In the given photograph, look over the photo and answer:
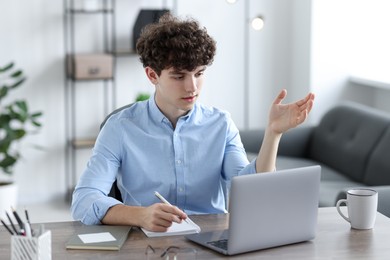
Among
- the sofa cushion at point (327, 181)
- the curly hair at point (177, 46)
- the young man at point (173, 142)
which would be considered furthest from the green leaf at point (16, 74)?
the curly hair at point (177, 46)

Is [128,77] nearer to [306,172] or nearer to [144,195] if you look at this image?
[144,195]

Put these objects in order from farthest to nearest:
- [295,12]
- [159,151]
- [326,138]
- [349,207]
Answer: [295,12]
[326,138]
[159,151]
[349,207]

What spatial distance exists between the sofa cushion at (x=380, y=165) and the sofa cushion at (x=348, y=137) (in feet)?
0.19

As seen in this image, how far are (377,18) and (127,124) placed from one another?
3.27m

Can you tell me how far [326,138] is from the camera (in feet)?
16.0

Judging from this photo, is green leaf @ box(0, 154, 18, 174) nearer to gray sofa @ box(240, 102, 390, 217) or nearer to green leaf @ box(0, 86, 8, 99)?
green leaf @ box(0, 86, 8, 99)

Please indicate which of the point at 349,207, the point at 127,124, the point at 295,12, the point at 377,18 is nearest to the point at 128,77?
the point at 295,12

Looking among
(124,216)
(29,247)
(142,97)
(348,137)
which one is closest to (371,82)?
(348,137)

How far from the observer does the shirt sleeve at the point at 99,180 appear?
7.54 ft

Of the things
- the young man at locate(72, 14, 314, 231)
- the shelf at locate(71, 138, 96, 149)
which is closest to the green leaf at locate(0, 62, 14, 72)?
the shelf at locate(71, 138, 96, 149)

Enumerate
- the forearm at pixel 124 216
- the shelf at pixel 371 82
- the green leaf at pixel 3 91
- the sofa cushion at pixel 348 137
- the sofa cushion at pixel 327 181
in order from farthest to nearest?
the shelf at pixel 371 82
the green leaf at pixel 3 91
the sofa cushion at pixel 348 137
the sofa cushion at pixel 327 181
the forearm at pixel 124 216

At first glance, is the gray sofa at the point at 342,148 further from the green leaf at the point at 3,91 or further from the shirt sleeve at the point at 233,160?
the green leaf at the point at 3,91

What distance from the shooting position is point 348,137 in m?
4.65

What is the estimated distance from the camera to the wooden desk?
2.03 m
